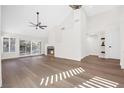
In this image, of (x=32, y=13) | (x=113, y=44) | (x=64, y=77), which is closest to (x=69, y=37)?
(x=32, y=13)

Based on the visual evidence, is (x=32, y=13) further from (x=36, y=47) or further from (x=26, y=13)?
(x=36, y=47)

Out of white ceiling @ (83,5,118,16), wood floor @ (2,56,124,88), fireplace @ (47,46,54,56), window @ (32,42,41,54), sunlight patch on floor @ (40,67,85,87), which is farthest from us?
window @ (32,42,41,54)

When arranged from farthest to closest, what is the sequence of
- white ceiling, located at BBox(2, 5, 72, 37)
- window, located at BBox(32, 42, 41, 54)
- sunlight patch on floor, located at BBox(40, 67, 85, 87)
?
window, located at BBox(32, 42, 41, 54) < white ceiling, located at BBox(2, 5, 72, 37) < sunlight patch on floor, located at BBox(40, 67, 85, 87)

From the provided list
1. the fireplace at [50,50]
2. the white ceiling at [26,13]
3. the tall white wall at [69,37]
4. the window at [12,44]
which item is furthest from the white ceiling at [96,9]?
the window at [12,44]

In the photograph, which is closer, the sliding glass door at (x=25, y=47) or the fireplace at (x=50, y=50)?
the sliding glass door at (x=25, y=47)

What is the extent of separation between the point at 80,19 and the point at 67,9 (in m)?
1.39

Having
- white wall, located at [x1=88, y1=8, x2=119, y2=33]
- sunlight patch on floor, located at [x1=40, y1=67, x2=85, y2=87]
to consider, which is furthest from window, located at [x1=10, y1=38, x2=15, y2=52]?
white wall, located at [x1=88, y1=8, x2=119, y2=33]

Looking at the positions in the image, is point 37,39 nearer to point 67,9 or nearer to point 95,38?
point 67,9

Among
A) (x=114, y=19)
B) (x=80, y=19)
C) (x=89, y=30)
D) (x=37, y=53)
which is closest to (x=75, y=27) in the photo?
(x=80, y=19)

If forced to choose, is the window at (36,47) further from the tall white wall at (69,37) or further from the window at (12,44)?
the tall white wall at (69,37)

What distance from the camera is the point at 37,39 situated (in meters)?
10.0

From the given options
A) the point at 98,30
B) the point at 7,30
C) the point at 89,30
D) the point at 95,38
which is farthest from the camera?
the point at 95,38

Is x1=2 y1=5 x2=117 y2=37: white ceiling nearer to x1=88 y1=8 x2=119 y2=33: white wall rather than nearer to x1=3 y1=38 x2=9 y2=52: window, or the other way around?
x1=88 y1=8 x2=119 y2=33: white wall

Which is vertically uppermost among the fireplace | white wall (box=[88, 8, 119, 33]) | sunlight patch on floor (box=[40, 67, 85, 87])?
white wall (box=[88, 8, 119, 33])
